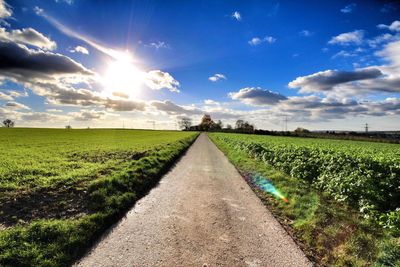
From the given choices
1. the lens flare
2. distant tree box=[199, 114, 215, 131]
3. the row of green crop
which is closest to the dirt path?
the lens flare

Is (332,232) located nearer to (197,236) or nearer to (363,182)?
(363,182)

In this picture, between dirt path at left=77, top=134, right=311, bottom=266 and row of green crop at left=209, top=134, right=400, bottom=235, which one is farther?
row of green crop at left=209, top=134, right=400, bottom=235

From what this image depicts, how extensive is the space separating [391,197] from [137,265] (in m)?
7.27

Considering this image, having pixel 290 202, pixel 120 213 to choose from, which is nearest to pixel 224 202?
pixel 290 202

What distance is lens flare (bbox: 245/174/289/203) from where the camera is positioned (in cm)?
989

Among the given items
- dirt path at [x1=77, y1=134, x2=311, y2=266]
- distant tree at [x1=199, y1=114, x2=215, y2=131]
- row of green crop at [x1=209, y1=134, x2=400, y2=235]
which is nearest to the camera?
dirt path at [x1=77, y1=134, x2=311, y2=266]

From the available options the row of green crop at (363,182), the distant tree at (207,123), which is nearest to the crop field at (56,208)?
the row of green crop at (363,182)

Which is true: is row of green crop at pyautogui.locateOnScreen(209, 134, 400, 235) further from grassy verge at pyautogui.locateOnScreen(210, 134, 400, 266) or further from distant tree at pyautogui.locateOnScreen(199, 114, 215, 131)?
distant tree at pyautogui.locateOnScreen(199, 114, 215, 131)

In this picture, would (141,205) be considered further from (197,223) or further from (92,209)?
(197,223)

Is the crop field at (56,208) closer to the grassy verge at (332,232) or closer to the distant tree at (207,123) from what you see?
the grassy verge at (332,232)

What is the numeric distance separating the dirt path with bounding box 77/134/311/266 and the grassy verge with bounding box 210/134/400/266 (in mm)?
419

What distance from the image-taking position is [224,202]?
8.91 metres

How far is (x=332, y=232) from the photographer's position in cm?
622

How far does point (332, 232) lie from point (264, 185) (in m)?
5.51
